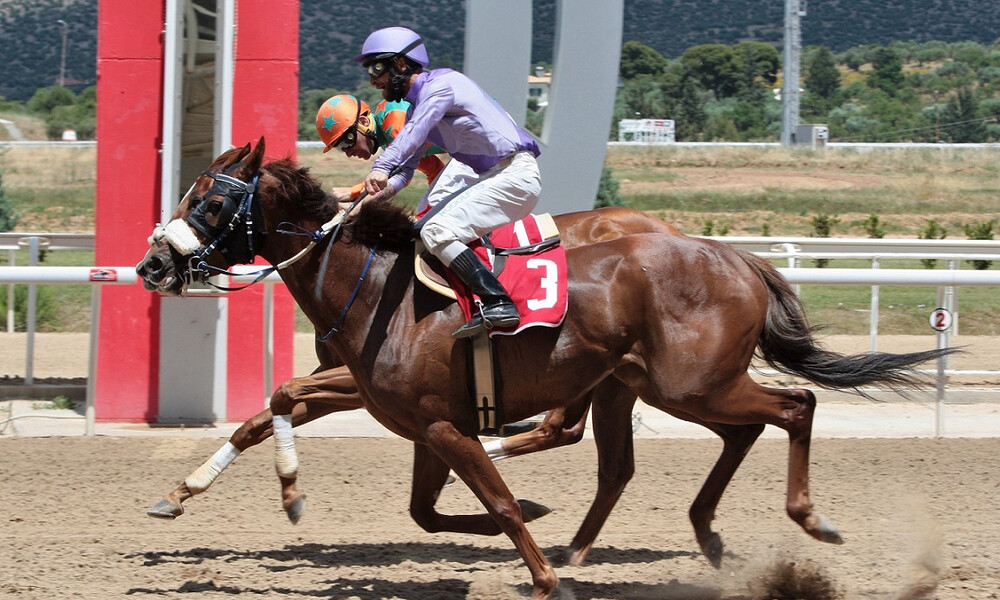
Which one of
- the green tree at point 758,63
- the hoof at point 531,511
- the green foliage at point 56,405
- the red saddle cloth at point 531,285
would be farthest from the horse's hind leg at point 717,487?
the green tree at point 758,63

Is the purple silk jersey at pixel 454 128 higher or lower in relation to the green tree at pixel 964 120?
lower

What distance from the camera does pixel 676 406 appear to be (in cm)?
414

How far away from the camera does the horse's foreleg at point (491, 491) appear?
3863 millimetres

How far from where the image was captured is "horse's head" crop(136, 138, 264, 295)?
3938mm

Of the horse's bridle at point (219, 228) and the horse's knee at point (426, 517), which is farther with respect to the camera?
the horse's knee at point (426, 517)

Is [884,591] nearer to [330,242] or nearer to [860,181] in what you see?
[330,242]

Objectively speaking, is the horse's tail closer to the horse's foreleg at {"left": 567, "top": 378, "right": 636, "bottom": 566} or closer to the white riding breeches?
the horse's foreleg at {"left": 567, "top": 378, "right": 636, "bottom": 566}

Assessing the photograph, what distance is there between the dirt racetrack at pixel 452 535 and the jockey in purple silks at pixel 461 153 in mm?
1153

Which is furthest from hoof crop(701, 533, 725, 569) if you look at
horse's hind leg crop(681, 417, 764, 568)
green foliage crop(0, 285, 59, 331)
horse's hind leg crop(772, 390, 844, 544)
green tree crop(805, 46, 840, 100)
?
green tree crop(805, 46, 840, 100)

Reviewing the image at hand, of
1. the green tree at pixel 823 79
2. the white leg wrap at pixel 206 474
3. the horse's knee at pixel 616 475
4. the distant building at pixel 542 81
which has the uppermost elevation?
the green tree at pixel 823 79

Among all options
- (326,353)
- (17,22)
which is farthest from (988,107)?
(17,22)

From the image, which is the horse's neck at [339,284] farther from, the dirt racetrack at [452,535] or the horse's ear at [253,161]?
the dirt racetrack at [452,535]

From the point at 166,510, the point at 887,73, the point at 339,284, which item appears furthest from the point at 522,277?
the point at 887,73

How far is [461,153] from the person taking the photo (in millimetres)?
4156
